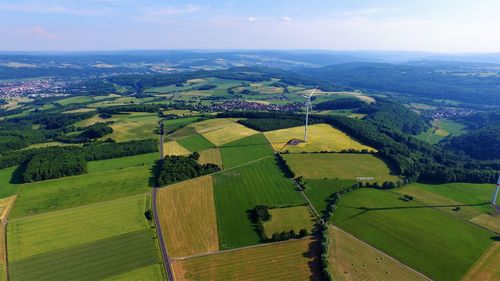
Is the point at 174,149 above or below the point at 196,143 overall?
below

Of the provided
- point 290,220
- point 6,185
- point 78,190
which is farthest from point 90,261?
point 6,185

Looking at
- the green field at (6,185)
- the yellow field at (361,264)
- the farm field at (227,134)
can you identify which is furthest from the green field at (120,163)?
the yellow field at (361,264)

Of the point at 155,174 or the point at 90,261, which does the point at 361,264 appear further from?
the point at 155,174

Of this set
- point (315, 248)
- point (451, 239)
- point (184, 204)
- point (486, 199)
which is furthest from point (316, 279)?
point (486, 199)

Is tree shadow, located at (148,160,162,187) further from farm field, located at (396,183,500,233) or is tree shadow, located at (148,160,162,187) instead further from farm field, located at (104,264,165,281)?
farm field, located at (396,183,500,233)

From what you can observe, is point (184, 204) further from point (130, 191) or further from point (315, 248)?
point (315, 248)

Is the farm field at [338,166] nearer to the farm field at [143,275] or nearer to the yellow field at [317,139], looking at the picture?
the yellow field at [317,139]
